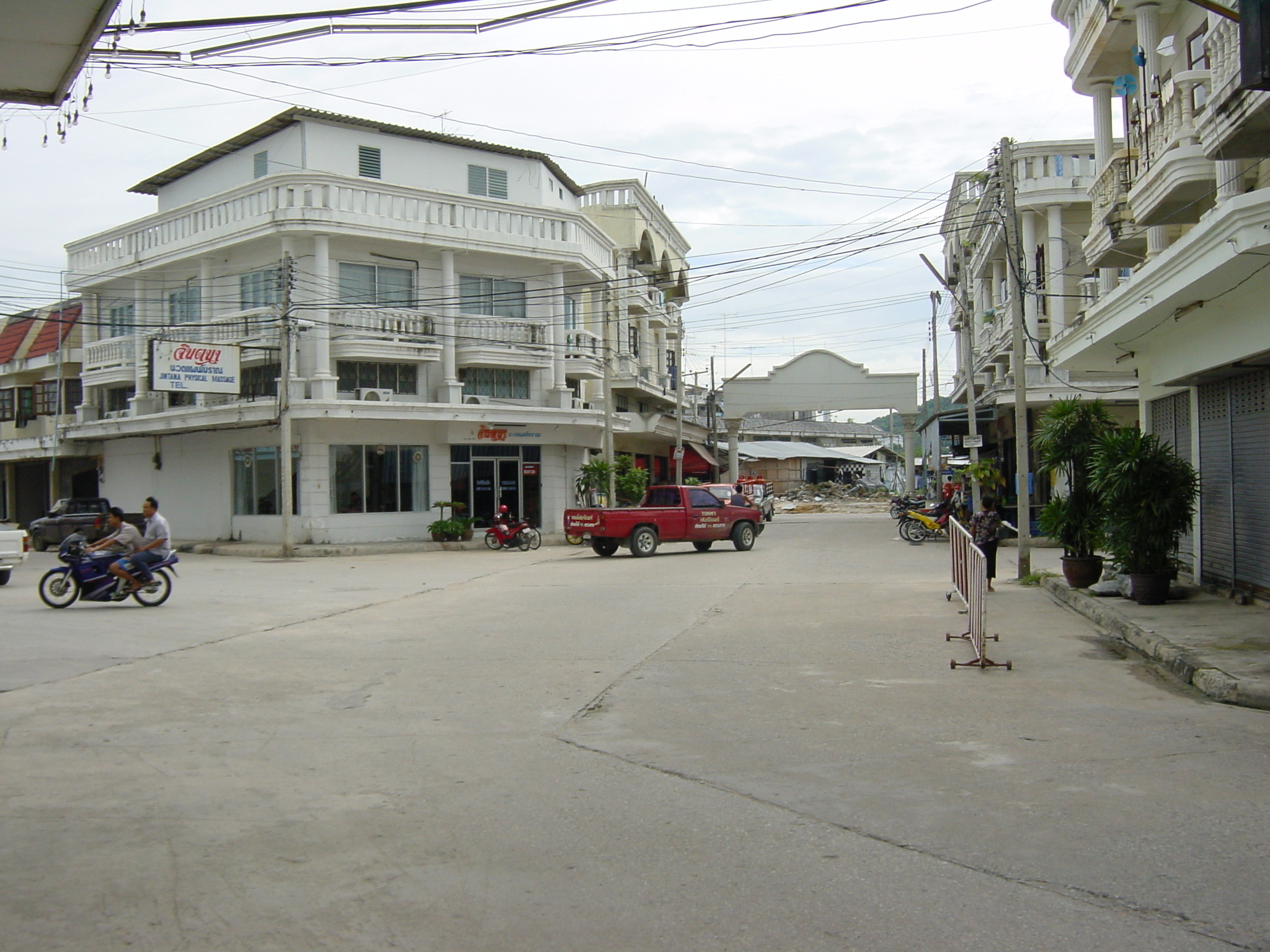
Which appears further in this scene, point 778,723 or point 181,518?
point 181,518

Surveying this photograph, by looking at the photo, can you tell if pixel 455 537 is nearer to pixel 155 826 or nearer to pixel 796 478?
pixel 155 826

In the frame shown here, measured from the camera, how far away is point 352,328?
98.6 feet

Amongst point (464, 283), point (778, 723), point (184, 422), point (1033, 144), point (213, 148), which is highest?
point (213, 148)

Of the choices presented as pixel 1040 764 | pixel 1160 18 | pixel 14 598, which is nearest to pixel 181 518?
pixel 14 598

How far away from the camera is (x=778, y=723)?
25.1 ft

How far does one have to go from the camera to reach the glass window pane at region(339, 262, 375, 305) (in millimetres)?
30609

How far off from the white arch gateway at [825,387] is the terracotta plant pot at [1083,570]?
3401 cm

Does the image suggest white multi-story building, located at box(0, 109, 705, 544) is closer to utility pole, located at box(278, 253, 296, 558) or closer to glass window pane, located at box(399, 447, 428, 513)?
glass window pane, located at box(399, 447, 428, 513)

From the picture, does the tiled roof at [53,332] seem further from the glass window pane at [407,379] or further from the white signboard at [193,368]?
the glass window pane at [407,379]

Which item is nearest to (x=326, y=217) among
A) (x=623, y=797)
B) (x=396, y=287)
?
(x=396, y=287)

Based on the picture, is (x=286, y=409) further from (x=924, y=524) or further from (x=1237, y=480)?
(x=1237, y=480)

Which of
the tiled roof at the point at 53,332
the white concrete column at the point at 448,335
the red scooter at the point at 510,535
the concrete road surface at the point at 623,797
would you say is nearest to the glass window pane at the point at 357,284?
the white concrete column at the point at 448,335

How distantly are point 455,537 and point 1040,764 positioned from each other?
25.7 m

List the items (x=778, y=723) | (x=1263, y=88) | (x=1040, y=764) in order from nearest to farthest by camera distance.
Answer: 1. (x=1040, y=764)
2. (x=778, y=723)
3. (x=1263, y=88)
